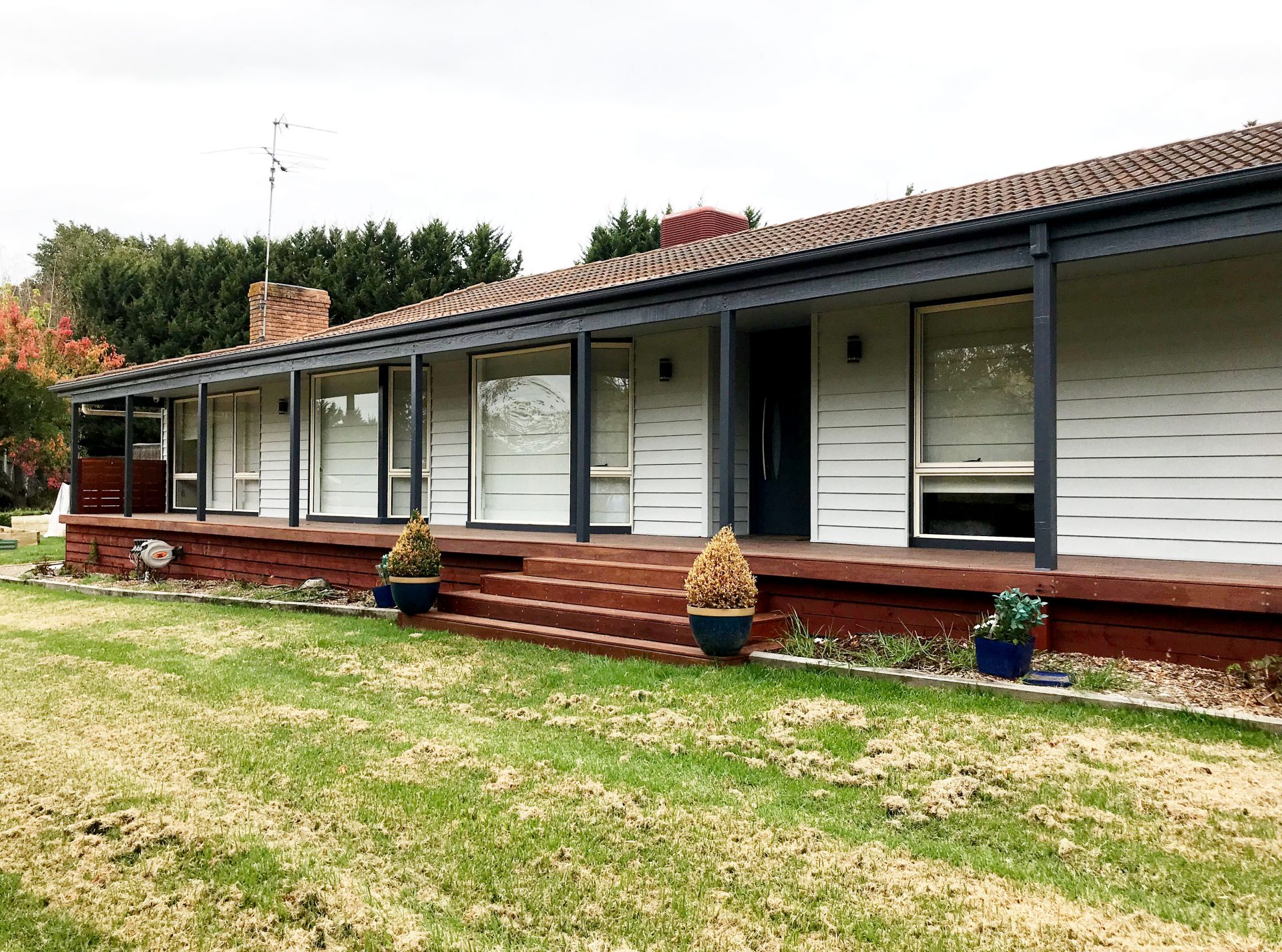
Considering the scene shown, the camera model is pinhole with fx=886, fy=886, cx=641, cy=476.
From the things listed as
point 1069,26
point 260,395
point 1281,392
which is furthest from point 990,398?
point 1069,26

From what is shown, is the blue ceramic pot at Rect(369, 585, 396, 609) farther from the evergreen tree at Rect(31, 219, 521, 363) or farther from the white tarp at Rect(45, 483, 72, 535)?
the evergreen tree at Rect(31, 219, 521, 363)

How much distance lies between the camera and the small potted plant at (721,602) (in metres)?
5.25

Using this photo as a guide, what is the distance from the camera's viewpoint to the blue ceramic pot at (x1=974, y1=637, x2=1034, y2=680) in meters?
4.59

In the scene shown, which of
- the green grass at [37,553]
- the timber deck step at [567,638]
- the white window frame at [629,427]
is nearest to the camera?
the timber deck step at [567,638]

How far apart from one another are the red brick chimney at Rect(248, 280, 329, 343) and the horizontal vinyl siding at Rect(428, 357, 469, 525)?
5362 mm

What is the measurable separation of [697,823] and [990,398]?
4.60m

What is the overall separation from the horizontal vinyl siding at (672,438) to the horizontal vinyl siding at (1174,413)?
3091 mm

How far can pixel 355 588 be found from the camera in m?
9.07

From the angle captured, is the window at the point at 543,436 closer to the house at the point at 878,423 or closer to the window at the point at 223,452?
the house at the point at 878,423

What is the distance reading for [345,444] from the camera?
435 inches

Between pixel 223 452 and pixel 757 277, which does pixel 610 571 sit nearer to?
pixel 757 277

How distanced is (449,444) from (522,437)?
1.17m

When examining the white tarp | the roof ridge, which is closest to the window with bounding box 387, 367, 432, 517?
the roof ridge

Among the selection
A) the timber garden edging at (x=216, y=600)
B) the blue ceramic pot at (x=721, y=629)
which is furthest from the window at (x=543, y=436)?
the blue ceramic pot at (x=721, y=629)
